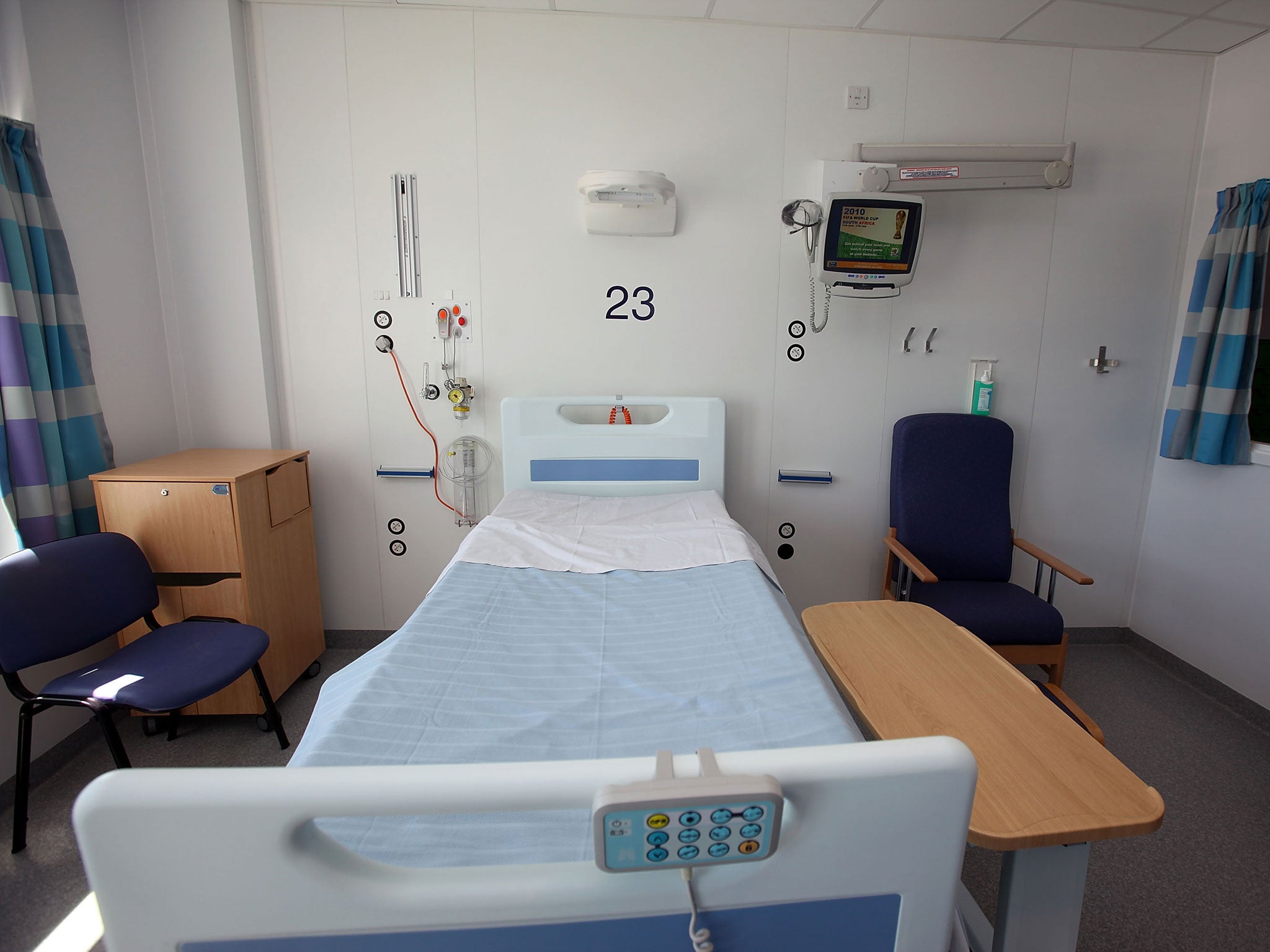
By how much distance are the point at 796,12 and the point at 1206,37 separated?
1651mm

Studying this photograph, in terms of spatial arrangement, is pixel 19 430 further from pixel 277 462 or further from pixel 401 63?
pixel 401 63

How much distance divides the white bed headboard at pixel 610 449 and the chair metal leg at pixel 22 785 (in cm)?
160

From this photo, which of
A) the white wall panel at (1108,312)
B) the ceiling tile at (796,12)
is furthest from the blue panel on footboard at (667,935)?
the ceiling tile at (796,12)

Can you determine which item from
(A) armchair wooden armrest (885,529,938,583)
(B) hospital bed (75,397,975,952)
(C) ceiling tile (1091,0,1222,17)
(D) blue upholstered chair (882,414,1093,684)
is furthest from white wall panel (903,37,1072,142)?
(B) hospital bed (75,397,975,952)

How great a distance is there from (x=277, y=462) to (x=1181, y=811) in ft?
11.0

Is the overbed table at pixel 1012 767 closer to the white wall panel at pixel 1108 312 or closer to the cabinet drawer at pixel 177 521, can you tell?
the white wall panel at pixel 1108 312

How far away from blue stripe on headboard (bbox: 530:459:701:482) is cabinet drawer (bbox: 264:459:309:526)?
971 millimetres

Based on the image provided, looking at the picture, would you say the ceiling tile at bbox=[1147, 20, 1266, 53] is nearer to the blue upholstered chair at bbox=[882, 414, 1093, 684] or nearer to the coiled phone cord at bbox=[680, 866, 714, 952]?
the blue upholstered chair at bbox=[882, 414, 1093, 684]

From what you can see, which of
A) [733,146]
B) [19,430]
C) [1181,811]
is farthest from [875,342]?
[19,430]

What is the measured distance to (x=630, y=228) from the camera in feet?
8.32

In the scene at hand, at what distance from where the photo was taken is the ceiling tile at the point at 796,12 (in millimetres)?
2297

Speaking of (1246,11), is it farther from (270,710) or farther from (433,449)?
(270,710)

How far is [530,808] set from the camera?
607 millimetres

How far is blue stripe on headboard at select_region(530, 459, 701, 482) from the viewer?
258 centimetres
